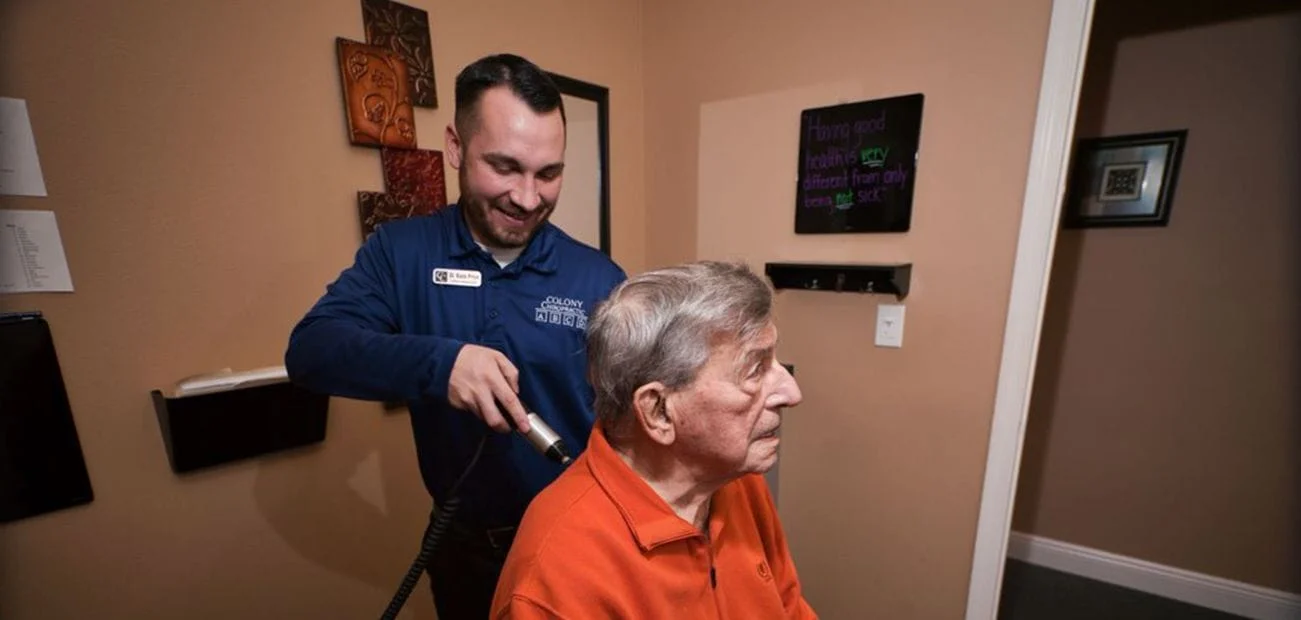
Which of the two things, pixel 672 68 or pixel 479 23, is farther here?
pixel 672 68

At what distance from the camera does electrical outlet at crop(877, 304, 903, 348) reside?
1.57 meters

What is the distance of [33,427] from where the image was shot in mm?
898

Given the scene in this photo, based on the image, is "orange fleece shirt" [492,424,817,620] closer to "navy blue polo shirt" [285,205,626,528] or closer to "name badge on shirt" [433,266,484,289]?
"navy blue polo shirt" [285,205,626,528]

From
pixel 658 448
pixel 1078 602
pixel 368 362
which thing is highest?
pixel 368 362

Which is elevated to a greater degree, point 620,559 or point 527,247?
point 527,247

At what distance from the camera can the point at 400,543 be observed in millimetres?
1470

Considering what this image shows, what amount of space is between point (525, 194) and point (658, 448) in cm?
56

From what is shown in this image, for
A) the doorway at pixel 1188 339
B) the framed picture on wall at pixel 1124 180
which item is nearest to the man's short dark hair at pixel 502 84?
the doorway at pixel 1188 339

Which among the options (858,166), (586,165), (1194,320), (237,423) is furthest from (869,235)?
(237,423)

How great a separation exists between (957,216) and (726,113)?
0.87 m

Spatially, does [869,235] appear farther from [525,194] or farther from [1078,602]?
[1078,602]

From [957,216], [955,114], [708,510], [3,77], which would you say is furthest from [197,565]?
[955,114]

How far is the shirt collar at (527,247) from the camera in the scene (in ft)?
3.35

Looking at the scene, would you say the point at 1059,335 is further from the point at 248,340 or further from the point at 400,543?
the point at 248,340
